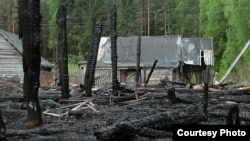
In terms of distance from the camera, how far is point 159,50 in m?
45.1

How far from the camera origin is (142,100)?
1578cm

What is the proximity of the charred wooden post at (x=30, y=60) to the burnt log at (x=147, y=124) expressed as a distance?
241 centimetres

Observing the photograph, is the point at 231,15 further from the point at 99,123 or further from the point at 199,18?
the point at 99,123

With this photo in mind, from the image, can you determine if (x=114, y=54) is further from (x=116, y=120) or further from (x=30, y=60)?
(x=30, y=60)

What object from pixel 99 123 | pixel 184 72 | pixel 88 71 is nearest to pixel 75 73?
pixel 184 72

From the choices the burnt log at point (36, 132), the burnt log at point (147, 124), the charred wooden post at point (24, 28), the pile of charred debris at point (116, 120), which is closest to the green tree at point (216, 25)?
the pile of charred debris at point (116, 120)

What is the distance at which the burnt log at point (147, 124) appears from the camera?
23.9 feet

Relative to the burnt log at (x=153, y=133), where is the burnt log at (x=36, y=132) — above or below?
below

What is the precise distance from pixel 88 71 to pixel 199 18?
159 feet

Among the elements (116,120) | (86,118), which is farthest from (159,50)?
(116,120)

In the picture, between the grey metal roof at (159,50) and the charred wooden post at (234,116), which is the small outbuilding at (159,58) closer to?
the grey metal roof at (159,50)

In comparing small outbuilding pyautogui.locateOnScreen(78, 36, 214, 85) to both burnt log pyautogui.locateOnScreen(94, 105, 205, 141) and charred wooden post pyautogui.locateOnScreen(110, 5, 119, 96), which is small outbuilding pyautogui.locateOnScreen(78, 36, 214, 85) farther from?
burnt log pyautogui.locateOnScreen(94, 105, 205, 141)

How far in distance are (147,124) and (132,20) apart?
2338 inches

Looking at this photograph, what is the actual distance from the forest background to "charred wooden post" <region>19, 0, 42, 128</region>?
50.5 metres
